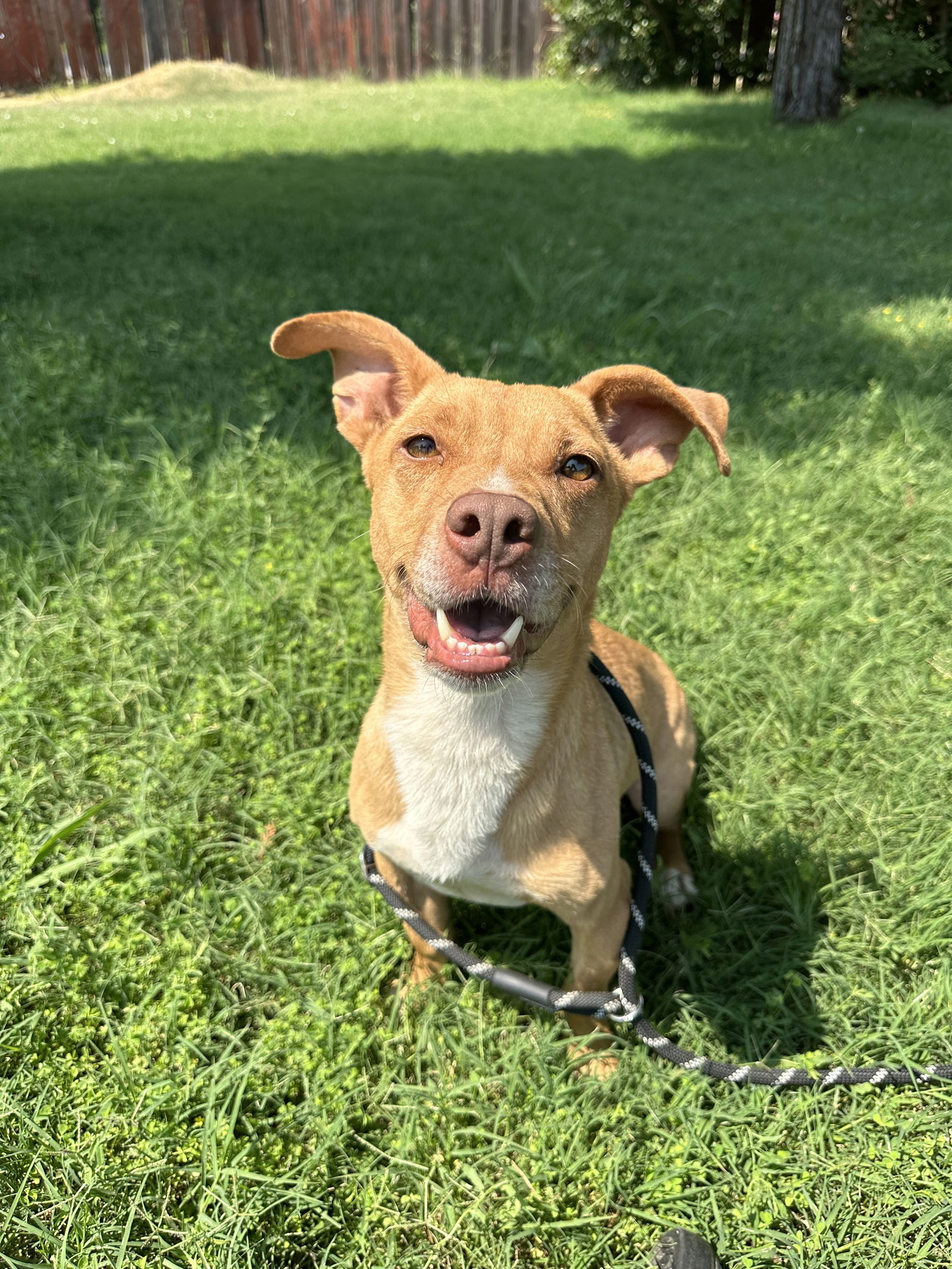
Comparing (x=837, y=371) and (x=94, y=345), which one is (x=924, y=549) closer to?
(x=837, y=371)

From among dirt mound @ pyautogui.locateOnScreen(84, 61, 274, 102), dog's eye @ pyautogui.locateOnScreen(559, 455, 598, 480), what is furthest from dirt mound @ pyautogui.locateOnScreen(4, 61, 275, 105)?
dog's eye @ pyautogui.locateOnScreen(559, 455, 598, 480)

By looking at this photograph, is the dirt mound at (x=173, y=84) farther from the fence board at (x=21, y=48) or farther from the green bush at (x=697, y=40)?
the green bush at (x=697, y=40)

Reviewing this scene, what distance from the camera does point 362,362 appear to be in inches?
101

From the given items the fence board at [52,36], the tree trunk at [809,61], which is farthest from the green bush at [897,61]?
the fence board at [52,36]

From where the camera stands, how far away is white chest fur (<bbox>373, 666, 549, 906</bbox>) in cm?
230

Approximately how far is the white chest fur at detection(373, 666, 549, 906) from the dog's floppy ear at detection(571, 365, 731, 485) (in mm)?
889

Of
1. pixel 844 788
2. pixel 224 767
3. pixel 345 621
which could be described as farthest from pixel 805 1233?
pixel 345 621

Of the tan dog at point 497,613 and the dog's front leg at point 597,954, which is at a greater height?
the tan dog at point 497,613

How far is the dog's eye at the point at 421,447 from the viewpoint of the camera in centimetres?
224

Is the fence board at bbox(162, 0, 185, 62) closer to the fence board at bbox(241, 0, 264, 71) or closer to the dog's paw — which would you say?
the fence board at bbox(241, 0, 264, 71)

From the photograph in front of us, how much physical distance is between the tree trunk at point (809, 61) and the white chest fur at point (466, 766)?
47.3ft

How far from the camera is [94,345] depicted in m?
5.66

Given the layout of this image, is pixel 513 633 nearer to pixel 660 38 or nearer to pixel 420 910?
pixel 420 910

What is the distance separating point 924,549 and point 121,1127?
4.63m
